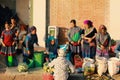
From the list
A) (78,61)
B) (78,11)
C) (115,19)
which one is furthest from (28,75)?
(115,19)

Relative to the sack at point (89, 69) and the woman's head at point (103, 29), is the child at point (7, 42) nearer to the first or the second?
the sack at point (89, 69)

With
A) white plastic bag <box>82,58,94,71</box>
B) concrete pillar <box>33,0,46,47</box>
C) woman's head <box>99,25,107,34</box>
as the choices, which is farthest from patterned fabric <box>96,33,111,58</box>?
concrete pillar <box>33,0,46,47</box>

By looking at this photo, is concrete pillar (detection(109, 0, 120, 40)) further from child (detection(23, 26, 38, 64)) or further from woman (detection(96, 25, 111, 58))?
child (detection(23, 26, 38, 64))

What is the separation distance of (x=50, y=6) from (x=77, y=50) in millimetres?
2873

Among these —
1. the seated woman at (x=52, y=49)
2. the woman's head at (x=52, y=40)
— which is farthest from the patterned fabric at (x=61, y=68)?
the woman's head at (x=52, y=40)

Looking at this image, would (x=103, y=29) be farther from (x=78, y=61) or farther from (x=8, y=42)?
(x=8, y=42)

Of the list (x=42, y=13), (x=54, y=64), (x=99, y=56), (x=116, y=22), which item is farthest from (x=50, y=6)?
(x=54, y=64)

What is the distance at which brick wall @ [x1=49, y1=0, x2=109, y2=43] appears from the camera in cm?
1524

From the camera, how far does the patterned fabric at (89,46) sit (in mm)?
12977

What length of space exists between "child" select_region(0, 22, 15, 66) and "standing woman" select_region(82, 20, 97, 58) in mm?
2340

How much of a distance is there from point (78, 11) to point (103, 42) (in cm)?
293

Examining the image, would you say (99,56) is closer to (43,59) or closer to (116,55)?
(116,55)

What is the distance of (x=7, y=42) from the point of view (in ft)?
43.0

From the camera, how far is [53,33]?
1499 cm
